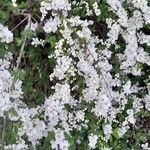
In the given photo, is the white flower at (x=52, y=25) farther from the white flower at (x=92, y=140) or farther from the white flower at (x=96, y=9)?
the white flower at (x=92, y=140)

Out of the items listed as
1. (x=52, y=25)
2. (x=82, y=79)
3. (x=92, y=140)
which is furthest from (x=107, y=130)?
(x=52, y=25)

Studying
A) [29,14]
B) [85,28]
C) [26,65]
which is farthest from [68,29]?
[26,65]

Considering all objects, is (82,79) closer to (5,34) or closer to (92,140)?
(92,140)

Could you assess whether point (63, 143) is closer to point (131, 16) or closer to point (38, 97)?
point (38, 97)

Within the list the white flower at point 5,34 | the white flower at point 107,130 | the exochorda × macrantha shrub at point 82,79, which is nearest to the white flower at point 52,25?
the exochorda × macrantha shrub at point 82,79

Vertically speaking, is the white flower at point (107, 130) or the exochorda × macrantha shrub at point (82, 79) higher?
the exochorda × macrantha shrub at point (82, 79)

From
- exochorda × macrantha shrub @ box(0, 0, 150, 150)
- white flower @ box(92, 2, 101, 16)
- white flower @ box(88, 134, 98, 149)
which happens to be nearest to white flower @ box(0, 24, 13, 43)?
exochorda × macrantha shrub @ box(0, 0, 150, 150)

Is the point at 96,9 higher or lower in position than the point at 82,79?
higher

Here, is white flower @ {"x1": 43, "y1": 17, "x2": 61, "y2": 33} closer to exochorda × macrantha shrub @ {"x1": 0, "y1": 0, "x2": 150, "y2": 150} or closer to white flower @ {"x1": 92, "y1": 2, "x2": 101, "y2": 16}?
exochorda × macrantha shrub @ {"x1": 0, "y1": 0, "x2": 150, "y2": 150}
